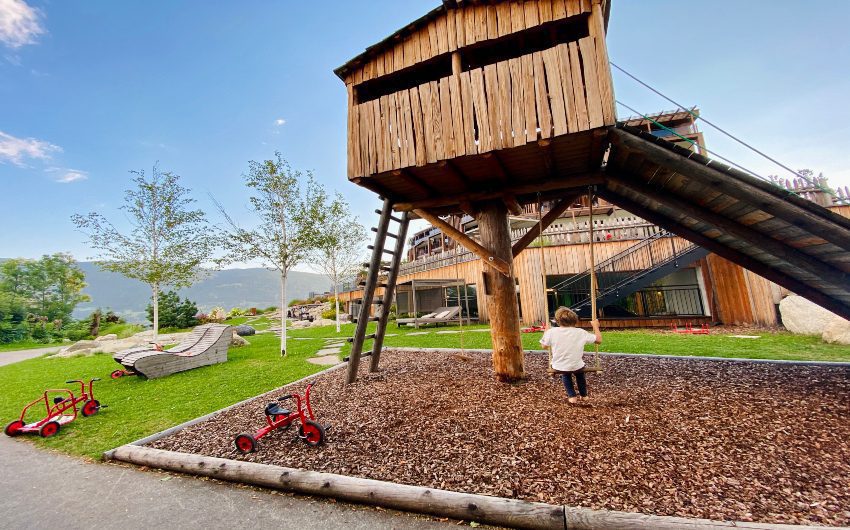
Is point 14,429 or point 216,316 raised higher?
point 216,316

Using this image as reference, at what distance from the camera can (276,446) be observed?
12.8 feet

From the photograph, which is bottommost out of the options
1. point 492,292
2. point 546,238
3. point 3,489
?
point 3,489

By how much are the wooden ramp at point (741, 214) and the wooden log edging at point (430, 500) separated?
3203mm

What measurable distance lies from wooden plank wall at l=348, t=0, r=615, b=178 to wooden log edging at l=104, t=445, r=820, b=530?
172 inches

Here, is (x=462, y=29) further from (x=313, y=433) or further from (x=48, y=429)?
(x=48, y=429)

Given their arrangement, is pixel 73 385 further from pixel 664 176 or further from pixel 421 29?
pixel 664 176

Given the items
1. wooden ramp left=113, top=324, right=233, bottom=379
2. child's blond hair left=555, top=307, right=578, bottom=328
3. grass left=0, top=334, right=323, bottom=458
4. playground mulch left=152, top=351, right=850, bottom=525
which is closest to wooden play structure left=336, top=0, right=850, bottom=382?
child's blond hair left=555, top=307, right=578, bottom=328

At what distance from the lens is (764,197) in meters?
3.50

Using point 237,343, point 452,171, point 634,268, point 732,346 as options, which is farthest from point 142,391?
point 634,268

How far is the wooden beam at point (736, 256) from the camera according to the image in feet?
18.2

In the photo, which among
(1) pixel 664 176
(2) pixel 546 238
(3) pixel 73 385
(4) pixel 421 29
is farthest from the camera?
(2) pixel 546 238

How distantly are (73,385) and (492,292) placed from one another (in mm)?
11685

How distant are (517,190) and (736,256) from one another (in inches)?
178

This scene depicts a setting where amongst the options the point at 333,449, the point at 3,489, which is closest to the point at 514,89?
the point at 333,449
